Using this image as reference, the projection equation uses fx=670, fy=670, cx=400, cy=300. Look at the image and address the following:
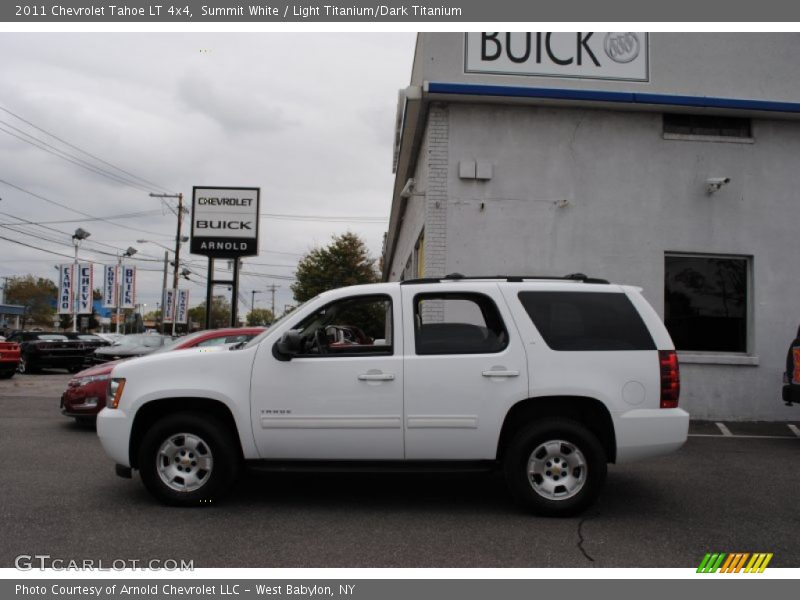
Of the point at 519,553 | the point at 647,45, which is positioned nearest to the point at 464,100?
the point at 647,45

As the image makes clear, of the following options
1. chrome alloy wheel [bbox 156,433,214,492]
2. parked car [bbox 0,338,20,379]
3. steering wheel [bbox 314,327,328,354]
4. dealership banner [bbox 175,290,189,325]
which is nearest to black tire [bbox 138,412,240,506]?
chrome alloy wheel [bbox 156,433,214,492]

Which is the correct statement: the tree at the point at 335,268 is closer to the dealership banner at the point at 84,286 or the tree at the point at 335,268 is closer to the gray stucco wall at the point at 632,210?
the dealership banner at the point at 84,286

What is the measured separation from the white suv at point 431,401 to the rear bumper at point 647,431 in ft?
0.03

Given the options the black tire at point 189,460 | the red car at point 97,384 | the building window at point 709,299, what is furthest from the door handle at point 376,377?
the building window at point 709,299

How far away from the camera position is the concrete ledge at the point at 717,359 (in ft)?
35.9

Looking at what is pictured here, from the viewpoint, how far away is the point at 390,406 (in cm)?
548

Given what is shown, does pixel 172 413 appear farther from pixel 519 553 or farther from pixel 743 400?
pixel 743 400

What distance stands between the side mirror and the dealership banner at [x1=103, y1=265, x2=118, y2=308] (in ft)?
124

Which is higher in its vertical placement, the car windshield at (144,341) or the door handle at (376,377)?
the door handle at (376,377)

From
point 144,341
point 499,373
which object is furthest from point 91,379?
→ point 144,341

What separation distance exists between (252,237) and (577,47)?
27.9 feet

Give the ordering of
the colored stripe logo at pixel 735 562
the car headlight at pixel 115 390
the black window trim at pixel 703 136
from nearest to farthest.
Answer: the colored stripe logo at pixel 735 562, the car headlight at pixel 115 390, the black window trim at pixel 703 136

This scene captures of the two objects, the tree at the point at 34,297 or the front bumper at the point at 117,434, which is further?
the tree at the point at 34,297

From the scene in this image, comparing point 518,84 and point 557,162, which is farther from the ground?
point 518,84
